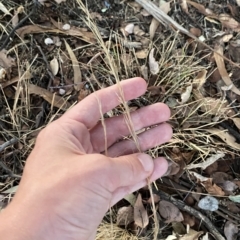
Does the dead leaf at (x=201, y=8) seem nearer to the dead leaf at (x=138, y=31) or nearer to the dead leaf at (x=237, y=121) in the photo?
the dead leaf at (x=138, y=31)

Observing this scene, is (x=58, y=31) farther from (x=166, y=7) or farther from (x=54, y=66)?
(x=166, y=7)

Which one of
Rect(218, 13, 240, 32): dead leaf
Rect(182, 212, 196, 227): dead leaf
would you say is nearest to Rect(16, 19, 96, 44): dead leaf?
Rect(218, 13, 240, 32): dead leaf

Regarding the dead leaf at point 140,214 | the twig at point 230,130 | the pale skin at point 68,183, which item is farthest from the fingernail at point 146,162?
the twig at point 230,130

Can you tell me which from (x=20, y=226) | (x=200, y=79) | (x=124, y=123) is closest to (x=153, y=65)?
(x=200, y=79)

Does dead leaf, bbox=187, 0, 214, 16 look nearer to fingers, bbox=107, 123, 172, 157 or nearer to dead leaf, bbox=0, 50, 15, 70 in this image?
fingers, bbox=107, 123, 172, 157

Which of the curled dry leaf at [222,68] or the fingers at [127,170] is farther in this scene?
the curled dry leaf at [222,68]

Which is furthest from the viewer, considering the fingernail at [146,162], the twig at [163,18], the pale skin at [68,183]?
the twig at [163,18]
